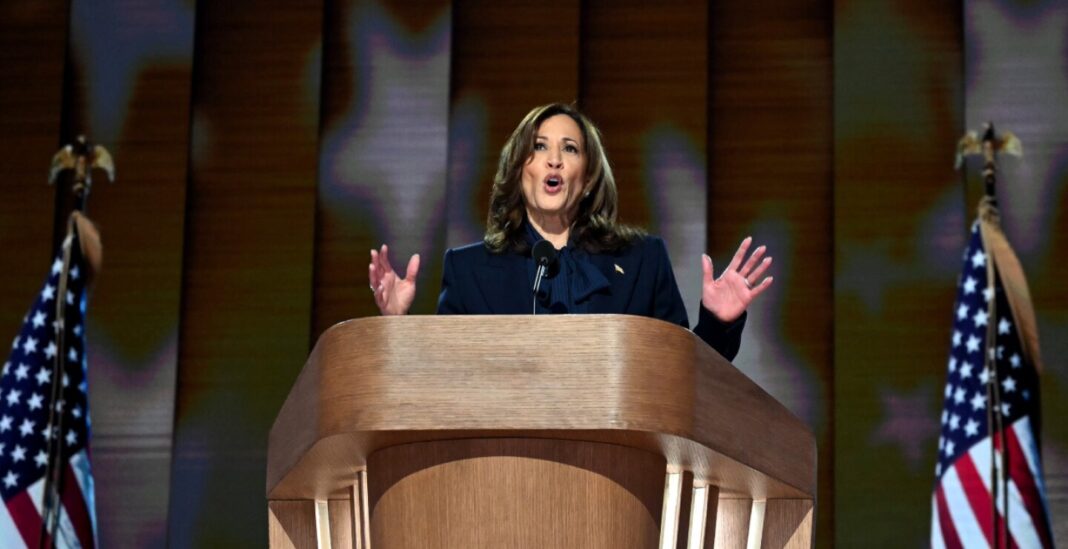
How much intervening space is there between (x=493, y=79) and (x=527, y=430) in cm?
361

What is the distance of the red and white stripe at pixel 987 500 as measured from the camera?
4070 mm

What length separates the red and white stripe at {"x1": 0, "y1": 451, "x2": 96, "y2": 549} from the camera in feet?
14.0

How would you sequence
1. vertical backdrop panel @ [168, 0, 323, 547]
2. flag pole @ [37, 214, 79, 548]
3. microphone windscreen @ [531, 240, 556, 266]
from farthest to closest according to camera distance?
vertical backdrop panel @ [168, 0, 323, 547] < flag pole @ [37, 214, 79, 548] < microphone windscreen @ [531, 240, 556, 266]

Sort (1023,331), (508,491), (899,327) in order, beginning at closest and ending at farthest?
(508,491) < (1023,331) < (899,327)

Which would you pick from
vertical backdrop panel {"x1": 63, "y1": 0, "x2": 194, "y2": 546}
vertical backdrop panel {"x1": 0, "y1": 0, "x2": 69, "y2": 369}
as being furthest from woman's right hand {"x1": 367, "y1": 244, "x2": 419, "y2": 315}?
vertical backdrop panel {"x1": 0, "y1": 0, "x2": 69, "y2": 369}

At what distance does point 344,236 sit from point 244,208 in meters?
0.36

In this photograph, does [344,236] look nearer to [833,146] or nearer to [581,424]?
[833,146]

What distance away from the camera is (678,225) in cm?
525

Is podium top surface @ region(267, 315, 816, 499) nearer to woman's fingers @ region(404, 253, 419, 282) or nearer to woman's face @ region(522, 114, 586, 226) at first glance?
woman's fingers @ region(404, 253, 419, 282)

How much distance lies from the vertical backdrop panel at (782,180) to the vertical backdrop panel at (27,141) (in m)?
2.28

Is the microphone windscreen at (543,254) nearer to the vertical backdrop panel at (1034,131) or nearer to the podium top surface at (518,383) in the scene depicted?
the podium top surface at (518,383)

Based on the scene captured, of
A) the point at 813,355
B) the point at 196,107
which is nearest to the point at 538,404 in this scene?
the point at 813,355

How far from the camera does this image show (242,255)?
17.7ft

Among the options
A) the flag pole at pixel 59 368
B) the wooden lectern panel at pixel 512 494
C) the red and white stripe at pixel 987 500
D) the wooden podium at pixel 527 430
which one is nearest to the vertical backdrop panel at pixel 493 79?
the flag pole at pixel 59 368
